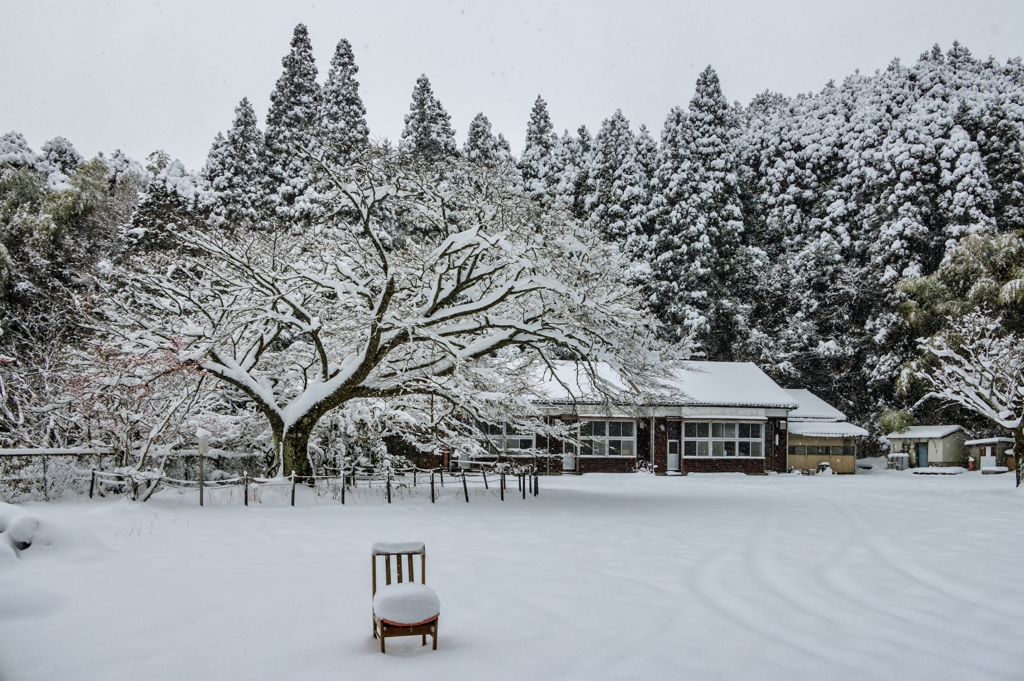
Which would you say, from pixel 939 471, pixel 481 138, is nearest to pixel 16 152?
pixel 481 138

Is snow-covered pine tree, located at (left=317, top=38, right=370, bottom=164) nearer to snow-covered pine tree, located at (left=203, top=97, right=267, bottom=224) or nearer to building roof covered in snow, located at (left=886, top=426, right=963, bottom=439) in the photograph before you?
snow-covered pine tree, located at (left=203, top=97, right=267, bottom=224)

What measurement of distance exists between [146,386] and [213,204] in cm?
1871

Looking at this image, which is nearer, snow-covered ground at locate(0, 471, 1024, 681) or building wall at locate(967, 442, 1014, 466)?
snow-covered ground at locate(0, 471, 1024, 681)

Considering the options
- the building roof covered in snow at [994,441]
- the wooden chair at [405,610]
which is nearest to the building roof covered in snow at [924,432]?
the building roof covered in snow at [994,441]

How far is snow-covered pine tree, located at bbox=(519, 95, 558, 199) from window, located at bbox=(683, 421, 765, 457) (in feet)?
60.1

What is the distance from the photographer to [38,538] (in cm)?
640

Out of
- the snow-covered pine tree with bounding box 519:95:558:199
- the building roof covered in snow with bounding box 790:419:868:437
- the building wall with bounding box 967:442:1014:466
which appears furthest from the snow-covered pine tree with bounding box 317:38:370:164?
the building wall with bounding box 967:442:1014:466

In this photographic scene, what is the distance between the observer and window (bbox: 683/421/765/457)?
93.4 feet

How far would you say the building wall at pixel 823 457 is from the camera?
31.2 m

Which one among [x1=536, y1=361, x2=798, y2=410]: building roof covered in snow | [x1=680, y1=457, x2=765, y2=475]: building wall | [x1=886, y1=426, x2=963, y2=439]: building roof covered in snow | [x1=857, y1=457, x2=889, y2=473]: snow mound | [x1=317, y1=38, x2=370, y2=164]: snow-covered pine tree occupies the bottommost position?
[x1=857, y1=457, x2=889, y2=473]: snow mound

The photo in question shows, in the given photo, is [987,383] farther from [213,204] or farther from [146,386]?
[213,204]

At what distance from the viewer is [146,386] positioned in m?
13.3

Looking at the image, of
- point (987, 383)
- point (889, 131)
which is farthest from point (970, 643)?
point (889, 131)

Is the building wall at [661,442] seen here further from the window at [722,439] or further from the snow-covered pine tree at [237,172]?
the snow-covered pine tree at [237,172]
